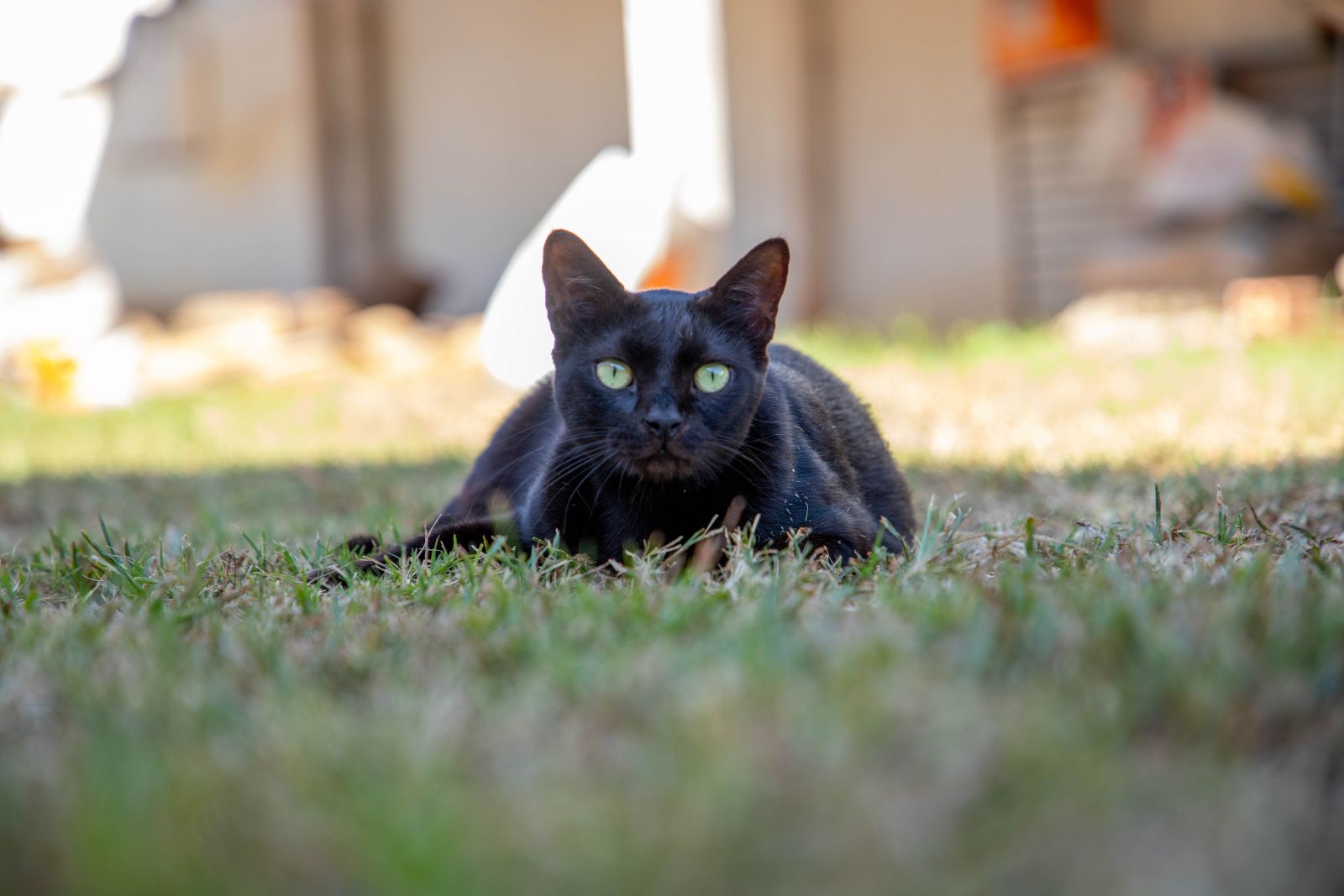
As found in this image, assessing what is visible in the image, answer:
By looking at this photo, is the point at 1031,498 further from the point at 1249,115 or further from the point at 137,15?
the point at 137,15

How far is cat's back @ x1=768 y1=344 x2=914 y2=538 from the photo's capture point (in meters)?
2.36

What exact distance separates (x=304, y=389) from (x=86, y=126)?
5198 mm

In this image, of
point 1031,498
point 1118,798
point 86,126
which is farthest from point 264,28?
point 1118,798

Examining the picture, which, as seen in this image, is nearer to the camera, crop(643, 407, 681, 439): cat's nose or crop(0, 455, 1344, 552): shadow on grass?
crop(643, 407, 681, 439): cat's nose

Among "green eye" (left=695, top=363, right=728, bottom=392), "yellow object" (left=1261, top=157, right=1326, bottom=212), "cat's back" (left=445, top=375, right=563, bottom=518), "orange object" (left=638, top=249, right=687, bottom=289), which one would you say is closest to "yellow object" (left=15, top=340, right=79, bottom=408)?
"orange object" (left=638, top=249, right=687, bottom=289)

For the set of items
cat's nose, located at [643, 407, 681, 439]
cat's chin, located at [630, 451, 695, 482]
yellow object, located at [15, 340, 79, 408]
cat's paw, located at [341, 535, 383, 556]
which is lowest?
yellow object, located at [15, 340, 79, 408]

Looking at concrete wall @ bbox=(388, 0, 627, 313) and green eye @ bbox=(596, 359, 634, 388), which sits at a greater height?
concrete wall @ bbox=(388, 0, 627, 313)

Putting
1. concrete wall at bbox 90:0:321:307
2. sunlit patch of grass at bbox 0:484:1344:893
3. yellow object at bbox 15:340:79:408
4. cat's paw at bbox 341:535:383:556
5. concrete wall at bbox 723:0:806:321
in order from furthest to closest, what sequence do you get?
1. concrete wall at bbox 90:0:321:307
2. concrete wall at bbox 723:0:806:321
3. yellow object at bbox 15:340:79:408
4. cat's paw at bbox 341:535:383:556
5. sunlit patch of grass at bbox 0:484:1344:893

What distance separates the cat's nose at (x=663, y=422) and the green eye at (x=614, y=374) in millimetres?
114

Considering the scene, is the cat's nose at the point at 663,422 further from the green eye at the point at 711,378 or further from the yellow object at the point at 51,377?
the yellow object at the point at 51,377

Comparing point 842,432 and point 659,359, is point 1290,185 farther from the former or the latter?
point 659,359

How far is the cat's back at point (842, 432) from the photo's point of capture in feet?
7.73

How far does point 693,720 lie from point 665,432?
94 centimetres

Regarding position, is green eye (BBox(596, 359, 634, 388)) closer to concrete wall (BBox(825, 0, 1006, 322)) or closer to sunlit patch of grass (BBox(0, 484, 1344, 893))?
sunlit patch of grass (BBox(0, 484, 1344, 893))
